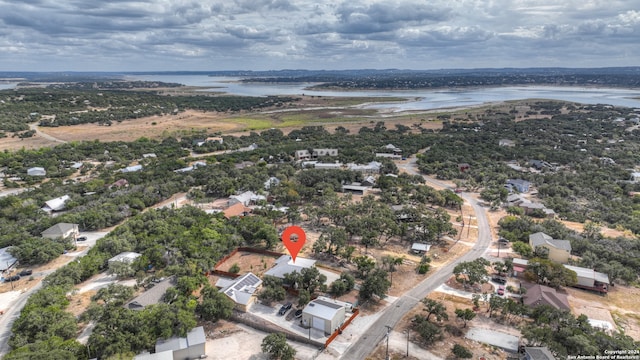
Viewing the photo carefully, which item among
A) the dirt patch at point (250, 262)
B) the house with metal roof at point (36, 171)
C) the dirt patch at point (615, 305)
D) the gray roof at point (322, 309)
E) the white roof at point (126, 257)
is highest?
the house with metal roof at point (36, 171)

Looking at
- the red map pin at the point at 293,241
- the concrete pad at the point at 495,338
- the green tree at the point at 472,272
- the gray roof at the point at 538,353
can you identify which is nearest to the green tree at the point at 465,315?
the concrete pad at the point at 495,338

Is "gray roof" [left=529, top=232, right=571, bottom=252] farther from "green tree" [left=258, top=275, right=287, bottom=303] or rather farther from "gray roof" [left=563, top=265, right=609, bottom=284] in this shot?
"green tree" [left=258, top=275, right=287, bottom=303]

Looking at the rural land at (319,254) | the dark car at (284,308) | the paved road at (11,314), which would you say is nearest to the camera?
the rural land at (319,254)

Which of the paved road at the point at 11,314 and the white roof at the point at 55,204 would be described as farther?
the white roof at the point at 55,204

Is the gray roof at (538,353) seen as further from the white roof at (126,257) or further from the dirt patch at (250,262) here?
the white roof at (126,257)

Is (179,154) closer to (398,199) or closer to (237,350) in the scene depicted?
(398,199)

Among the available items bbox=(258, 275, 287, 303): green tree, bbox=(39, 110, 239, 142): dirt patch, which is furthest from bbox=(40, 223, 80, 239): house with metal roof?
bbox=(39, 110, 239, 142): dirt patch

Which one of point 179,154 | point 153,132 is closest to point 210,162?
point 179,154

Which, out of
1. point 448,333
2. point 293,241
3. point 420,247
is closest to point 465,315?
point 448,333
